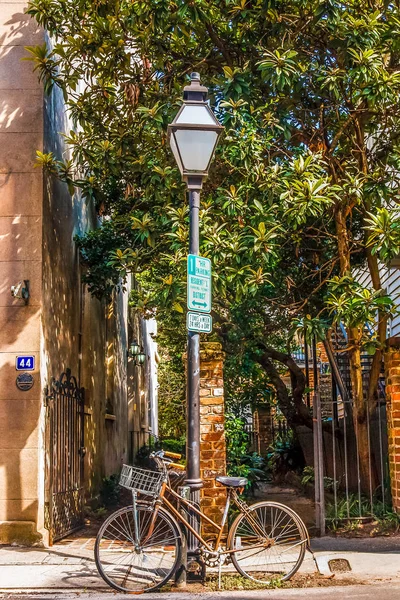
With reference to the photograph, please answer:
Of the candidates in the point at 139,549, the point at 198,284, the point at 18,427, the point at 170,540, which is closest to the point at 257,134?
the point at 198,284

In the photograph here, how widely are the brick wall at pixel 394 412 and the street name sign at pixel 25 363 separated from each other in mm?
4251

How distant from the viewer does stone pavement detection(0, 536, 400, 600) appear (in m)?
6.94

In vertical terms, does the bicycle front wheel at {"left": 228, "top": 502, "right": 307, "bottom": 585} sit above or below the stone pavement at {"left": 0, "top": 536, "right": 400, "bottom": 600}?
above

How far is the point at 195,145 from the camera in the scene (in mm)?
6984

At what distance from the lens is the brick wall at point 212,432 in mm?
8242

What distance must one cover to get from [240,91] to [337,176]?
1.92 m

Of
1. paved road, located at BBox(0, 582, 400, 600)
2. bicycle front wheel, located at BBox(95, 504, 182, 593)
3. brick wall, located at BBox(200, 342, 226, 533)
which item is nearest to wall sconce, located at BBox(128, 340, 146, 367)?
brick wall, located at BBox(200, 342, 226, 533)

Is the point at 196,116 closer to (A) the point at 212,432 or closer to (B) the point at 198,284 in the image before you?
(B) the point at 198,284

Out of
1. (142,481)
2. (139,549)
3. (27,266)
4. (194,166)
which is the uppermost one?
(194,166)

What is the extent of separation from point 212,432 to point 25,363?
2.45 metres

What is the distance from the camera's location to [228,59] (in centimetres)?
960

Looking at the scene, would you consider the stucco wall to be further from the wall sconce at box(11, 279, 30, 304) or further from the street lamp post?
the street lamp post

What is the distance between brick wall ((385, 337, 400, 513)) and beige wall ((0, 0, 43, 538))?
4.16 metres

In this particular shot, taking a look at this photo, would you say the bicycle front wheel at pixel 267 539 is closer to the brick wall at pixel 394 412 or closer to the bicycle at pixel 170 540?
the bicycle at pixel 170 540
